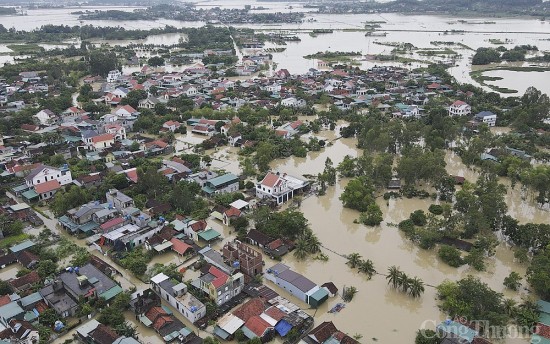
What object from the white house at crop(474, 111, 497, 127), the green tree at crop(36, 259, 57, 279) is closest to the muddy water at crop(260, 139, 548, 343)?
the green tree at crop(36, 259, 57, 279)

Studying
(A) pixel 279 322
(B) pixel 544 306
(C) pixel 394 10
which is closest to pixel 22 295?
(A) pixel 279 322

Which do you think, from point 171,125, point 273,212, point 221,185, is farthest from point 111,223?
point 171,125

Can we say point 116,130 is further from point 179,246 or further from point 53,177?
point 179,246

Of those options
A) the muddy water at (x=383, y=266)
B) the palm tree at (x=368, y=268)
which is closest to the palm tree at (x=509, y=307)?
the muddy water at (x=383, y=266)

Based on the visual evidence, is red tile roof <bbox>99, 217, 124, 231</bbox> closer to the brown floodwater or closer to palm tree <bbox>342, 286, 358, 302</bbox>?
the brown floodwater

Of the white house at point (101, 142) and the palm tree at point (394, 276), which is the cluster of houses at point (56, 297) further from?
the white house at point (101, 142)

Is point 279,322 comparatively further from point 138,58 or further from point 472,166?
point 138,58
